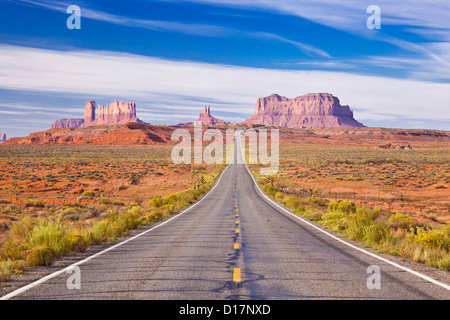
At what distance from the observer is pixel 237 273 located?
7020 millimetres

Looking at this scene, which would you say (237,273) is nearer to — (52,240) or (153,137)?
(52,240)

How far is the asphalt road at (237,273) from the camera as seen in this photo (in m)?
5.77

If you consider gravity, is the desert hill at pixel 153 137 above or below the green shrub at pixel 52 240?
above

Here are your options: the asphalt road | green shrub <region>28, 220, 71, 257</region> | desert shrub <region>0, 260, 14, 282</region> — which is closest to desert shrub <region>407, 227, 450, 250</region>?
the asphalt road

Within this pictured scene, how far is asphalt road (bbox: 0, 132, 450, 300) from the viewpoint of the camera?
227 inches

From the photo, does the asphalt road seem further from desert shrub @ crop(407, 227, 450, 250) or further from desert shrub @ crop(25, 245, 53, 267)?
desert shrub @ crop(407, 227, 450, 250)

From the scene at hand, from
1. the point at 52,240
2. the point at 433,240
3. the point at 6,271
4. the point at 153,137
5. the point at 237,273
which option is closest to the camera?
the point at 6,271

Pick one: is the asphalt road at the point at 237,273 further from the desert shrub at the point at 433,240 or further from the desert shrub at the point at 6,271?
the desert shrub at the point at 433,240

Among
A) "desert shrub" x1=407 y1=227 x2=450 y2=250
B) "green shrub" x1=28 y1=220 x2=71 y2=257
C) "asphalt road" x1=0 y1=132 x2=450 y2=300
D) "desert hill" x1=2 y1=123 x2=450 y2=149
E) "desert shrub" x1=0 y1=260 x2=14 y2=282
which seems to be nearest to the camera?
"asphalt road" x1=0 y1=132 x2=450 y2=300

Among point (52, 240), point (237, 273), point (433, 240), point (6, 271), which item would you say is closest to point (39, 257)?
point (6, 271)

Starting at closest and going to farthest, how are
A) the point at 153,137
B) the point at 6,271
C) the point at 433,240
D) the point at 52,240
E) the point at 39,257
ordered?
1. the point at 6,271
2. the point at 39,257
3. the point at 52,240
4. the point at 433,240
5. the point at 153,137

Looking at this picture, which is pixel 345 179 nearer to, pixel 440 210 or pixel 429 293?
pixel 440 210

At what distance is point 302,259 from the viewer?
8453 mm

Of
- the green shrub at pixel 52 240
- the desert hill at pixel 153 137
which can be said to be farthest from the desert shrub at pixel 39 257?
the desert hill at pixel 153 137
